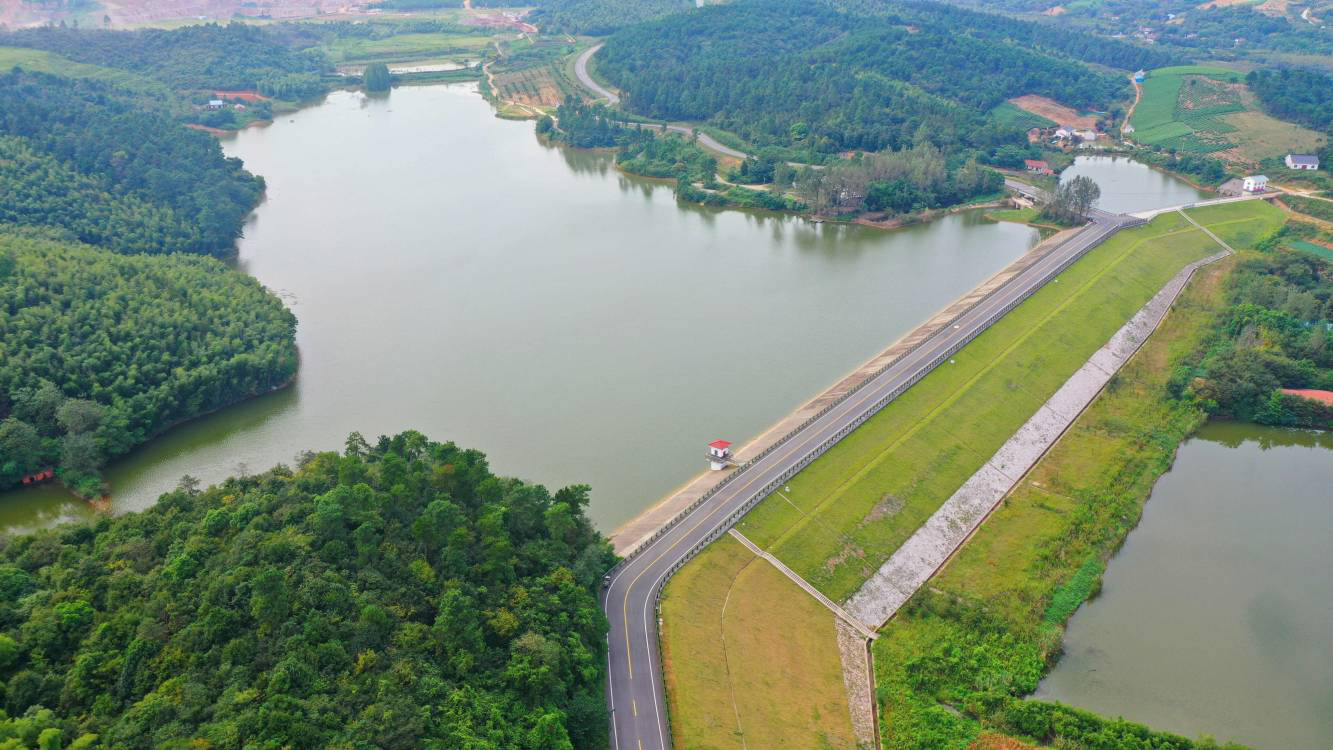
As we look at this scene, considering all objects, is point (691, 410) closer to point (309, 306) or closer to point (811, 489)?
point (811, 489)

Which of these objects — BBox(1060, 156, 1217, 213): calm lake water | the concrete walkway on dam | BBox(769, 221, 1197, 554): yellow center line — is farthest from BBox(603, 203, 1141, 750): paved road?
BBox(1060, 156, 1217, 213): calm lake water

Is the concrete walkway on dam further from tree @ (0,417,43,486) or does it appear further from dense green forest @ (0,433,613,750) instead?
tree @ (0,417,43,486)

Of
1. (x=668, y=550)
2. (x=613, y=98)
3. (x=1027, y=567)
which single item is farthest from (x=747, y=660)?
(x=613, y=98)

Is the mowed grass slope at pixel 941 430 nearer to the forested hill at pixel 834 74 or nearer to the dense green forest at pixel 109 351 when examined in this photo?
the dense green forest at pixel 109 351

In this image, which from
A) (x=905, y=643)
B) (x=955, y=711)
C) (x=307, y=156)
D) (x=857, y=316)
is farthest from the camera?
(x=307, y=156)

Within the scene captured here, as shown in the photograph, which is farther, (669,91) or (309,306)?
(669,91)

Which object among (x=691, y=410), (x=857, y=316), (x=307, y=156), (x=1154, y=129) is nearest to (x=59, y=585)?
(x=691, y=410)

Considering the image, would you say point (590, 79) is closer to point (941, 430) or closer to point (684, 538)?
point (941, 430)
